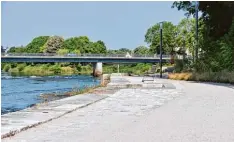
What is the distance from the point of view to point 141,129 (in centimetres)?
1022

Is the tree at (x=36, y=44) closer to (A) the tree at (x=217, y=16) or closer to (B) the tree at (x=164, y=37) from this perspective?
(B) the tree at (x=164, y=37)

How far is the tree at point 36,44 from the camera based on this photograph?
164 m

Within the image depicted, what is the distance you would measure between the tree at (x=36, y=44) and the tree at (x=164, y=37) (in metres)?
49.2

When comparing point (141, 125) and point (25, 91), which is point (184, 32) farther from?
point (141, 125)

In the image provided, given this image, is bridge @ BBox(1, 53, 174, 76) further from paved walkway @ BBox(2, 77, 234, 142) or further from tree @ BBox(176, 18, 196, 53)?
paved walkway @ BBox(2, 77, 234, 142)

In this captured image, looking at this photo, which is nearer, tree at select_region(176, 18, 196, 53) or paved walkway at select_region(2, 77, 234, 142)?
paved walkway at select_region(2, 77, 234, 142)

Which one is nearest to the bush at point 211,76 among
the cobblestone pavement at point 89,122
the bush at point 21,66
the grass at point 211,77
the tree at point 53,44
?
the grass at point 211,77

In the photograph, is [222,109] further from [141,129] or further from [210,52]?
[210,52]

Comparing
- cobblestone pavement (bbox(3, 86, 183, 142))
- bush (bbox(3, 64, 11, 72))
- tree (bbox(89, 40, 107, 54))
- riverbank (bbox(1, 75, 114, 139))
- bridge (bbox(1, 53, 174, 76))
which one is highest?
tree (bbox(89, 40, 107, 54))

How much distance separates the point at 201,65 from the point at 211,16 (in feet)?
16.1

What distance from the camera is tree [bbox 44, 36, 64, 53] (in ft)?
510

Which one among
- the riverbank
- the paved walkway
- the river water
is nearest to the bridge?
the river water

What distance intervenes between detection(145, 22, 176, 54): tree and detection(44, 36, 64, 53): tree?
124 ft

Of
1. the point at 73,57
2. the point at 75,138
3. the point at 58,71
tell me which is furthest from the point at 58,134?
the point at 58,71
